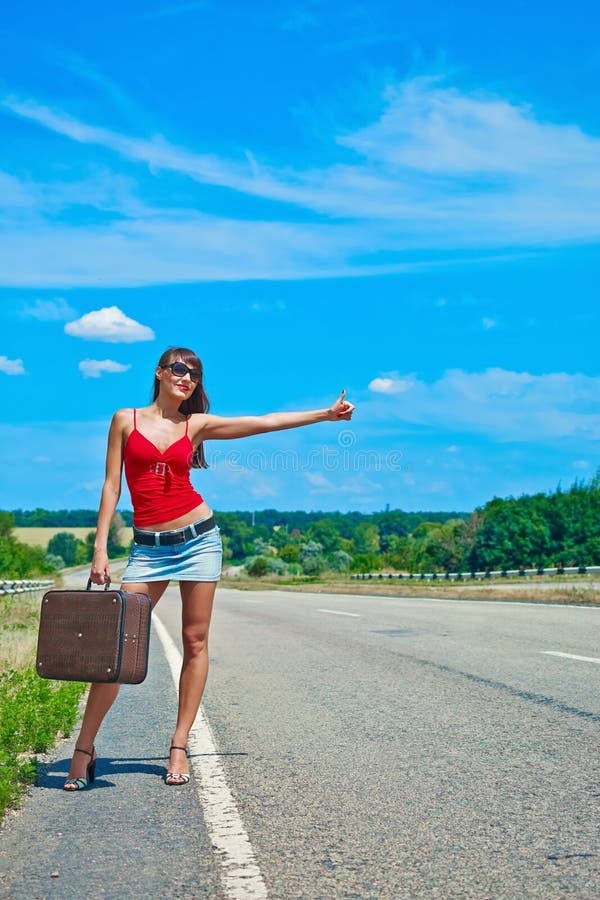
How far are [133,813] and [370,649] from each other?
773 centimetres

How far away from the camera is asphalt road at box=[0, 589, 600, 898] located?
11.9 feet

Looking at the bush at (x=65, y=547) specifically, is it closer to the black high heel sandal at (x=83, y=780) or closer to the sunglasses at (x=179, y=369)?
the black high heel sandal at (x=83, y=780)

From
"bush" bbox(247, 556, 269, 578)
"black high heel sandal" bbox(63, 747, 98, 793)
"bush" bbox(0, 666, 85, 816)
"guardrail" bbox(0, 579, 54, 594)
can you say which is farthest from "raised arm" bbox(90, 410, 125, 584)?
"bush" bbox(247, 556, 269, 578)

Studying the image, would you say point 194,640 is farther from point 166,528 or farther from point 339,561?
point 339,561

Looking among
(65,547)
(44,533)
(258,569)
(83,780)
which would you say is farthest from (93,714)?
(44,533)

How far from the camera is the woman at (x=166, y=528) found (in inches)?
203

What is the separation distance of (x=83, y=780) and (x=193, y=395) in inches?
83.8

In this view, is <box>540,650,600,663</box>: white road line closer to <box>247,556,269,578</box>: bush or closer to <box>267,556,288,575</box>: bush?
<box>247,556,269,578</box>: bush

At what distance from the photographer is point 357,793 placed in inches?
191

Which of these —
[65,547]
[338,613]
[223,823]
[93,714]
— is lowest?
[223,823]

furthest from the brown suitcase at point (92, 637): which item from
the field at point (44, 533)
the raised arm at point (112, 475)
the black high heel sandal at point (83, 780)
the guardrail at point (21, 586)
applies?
the field at point (44, 533)

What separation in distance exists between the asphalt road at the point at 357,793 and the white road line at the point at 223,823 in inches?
1.7

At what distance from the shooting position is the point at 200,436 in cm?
545

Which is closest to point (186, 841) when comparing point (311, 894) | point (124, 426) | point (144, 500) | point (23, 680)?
point (311, 894)
